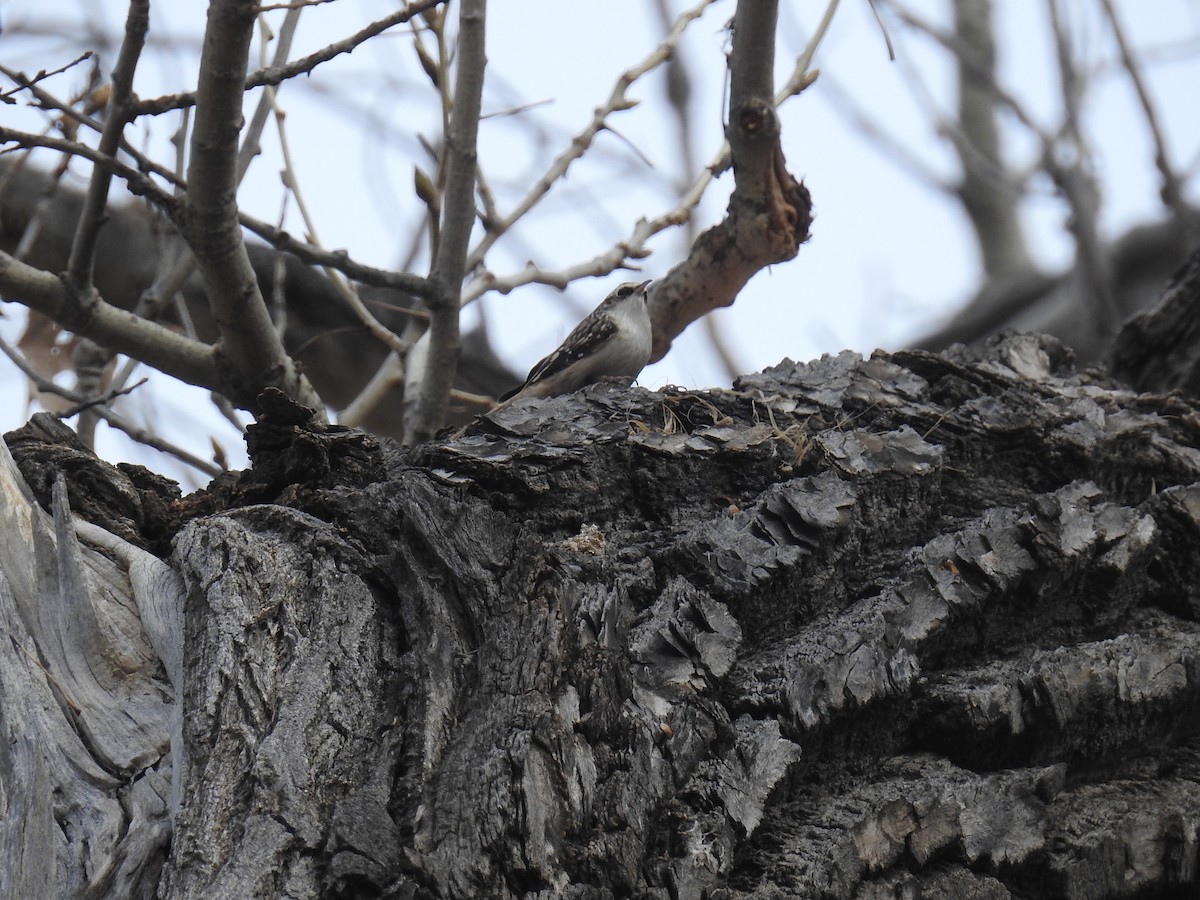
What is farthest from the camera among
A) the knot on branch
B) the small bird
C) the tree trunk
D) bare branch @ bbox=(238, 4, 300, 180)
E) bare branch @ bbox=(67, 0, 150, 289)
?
the small bird

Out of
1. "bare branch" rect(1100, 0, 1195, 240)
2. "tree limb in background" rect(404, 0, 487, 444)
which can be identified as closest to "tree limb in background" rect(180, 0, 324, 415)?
"tree limb in background" rect(404, 0, 487, 444)

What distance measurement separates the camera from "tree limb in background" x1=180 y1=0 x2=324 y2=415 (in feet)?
10.2

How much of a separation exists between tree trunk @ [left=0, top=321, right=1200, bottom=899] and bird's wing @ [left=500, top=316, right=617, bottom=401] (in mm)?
2033

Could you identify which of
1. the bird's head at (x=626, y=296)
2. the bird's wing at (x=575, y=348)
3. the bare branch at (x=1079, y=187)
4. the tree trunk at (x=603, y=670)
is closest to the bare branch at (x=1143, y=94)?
the bare branch at (x=1079, y=187)

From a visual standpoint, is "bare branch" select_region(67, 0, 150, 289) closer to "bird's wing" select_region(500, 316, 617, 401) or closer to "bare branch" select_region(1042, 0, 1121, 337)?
"bird's wing" select_region(500, 316, 617, 401)

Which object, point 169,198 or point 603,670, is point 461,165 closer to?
point 169,198

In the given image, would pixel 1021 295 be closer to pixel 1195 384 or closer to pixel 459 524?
pixel 1195 384

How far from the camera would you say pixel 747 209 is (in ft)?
14.4

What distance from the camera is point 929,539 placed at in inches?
124

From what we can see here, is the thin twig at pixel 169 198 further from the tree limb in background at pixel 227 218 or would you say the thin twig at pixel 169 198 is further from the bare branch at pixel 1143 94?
the bare branch at pixel 1143 94

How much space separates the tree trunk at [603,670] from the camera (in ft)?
6.89

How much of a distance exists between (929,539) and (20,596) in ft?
7.49

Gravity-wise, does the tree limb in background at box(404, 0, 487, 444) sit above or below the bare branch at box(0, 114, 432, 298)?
above

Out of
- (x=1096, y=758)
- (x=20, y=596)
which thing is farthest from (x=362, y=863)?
(x=1096, y=758)
